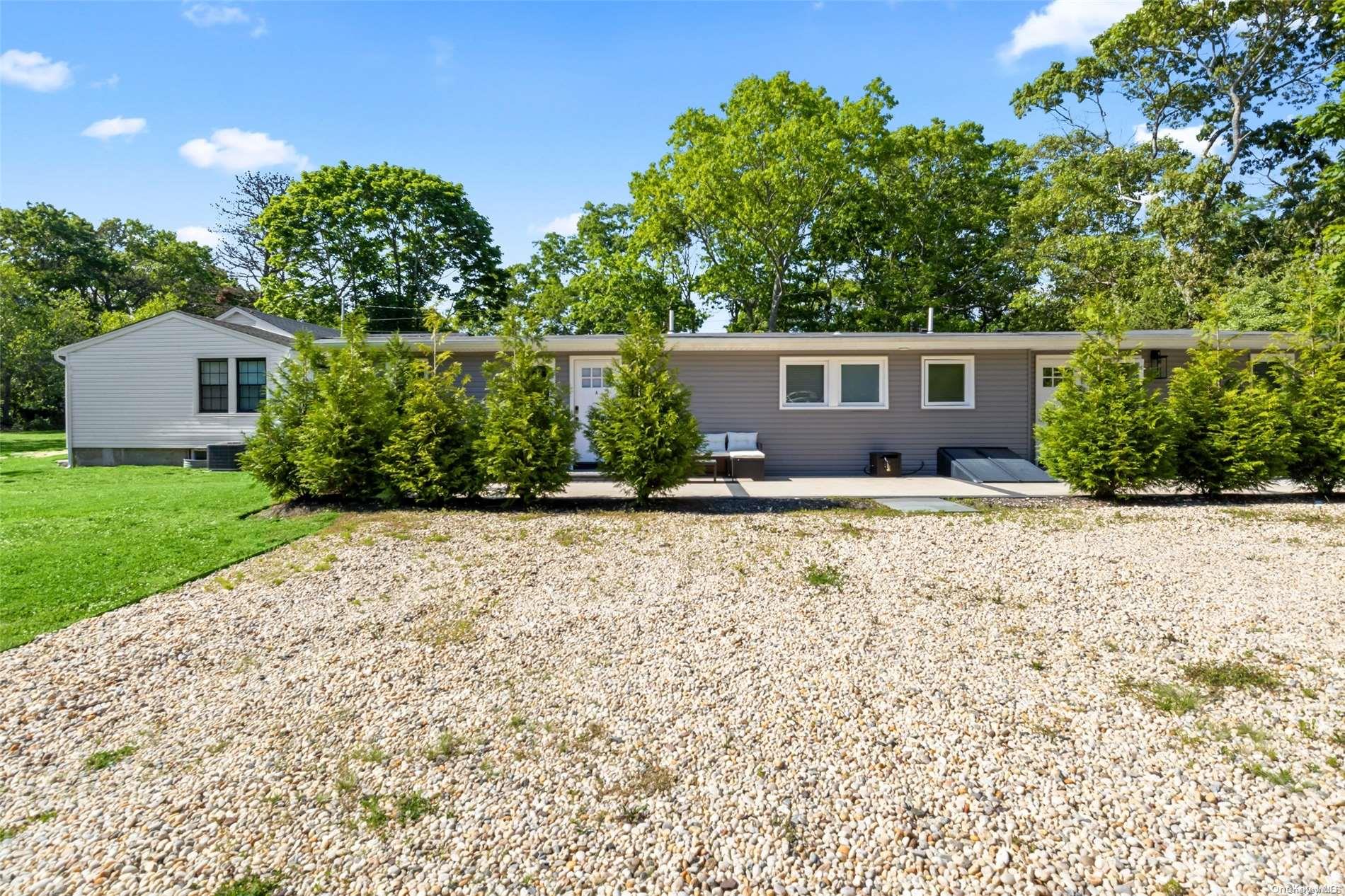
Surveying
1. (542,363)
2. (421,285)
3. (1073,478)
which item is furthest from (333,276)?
(1073,478)

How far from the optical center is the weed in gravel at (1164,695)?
3.01 meters

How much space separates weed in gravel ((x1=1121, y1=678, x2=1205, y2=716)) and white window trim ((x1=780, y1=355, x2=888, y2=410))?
8899mm

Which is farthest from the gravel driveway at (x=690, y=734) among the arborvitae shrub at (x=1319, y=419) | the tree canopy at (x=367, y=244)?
the tree canopy at (x=367, y=244)

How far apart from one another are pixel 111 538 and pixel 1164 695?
8.21 meters

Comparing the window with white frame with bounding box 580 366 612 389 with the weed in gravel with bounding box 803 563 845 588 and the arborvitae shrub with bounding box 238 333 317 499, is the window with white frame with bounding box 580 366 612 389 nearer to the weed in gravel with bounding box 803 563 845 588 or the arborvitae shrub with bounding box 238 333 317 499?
the arborvitae shrub with bounding box 238 333 317 499

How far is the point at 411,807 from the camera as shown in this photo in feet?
7.68

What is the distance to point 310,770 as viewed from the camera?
102 inches

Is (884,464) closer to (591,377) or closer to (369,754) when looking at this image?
(591,377)

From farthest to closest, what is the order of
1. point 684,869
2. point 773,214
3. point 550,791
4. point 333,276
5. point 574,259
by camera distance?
point 574,259
point 333,276
point 773,214
point 550,791
point 684,869

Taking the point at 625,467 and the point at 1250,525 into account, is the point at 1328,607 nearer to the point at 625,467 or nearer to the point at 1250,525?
the point at 1250,525

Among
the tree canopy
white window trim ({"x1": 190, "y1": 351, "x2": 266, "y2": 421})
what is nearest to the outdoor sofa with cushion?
white window trim ({"x1": 190, "y1": 351, "x2": 266, "y2": 421})

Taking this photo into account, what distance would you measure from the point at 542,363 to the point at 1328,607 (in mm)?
7336

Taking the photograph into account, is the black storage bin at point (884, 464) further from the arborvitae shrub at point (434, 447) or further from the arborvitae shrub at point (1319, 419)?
the arborvitae shrub at point (434, 447)

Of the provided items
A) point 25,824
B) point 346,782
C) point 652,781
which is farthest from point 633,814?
point 25,824
